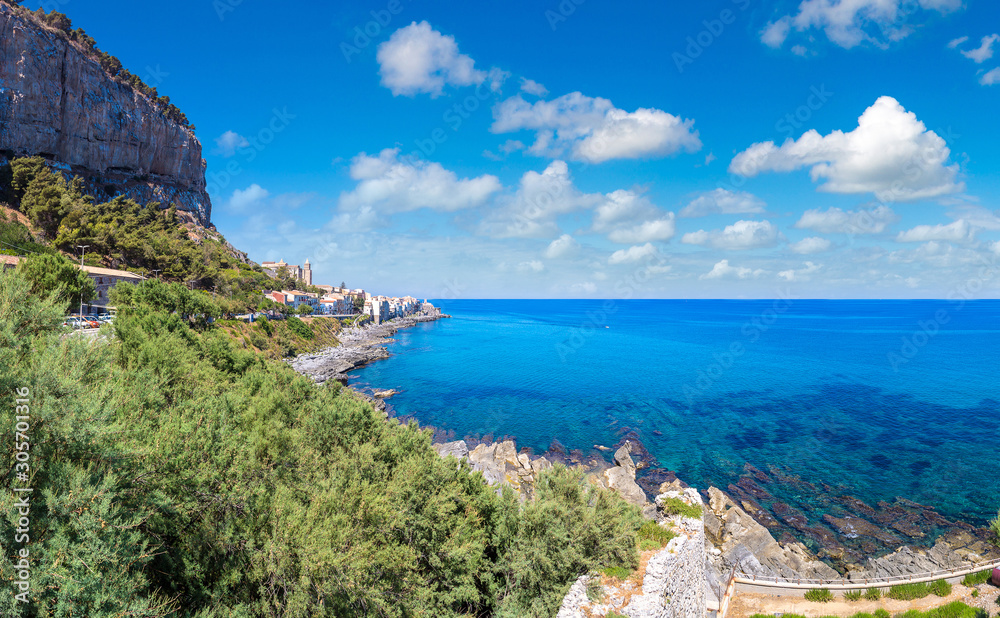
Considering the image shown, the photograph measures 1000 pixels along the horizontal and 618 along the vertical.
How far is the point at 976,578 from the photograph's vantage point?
16.5 metres

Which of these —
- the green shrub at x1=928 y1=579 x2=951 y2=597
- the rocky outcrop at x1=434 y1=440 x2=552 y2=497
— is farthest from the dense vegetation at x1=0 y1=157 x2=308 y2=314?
the green shrub at x1=928 y1=579 x2=951 y2=597

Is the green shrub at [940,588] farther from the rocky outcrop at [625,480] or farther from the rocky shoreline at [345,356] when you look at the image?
the rocky shoreline at [345,356]

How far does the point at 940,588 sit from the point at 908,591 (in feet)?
4.67

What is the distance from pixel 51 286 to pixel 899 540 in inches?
1867

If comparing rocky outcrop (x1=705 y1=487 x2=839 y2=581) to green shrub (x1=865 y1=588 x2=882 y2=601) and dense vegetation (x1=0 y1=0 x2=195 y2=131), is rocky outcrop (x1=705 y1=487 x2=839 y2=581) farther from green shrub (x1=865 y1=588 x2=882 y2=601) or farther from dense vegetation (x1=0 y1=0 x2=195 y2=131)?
dense vegetation (x1=0 y1=0 x2=195 y2=131)

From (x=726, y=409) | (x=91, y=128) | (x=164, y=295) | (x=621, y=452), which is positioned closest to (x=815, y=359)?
(x=726, y=409)

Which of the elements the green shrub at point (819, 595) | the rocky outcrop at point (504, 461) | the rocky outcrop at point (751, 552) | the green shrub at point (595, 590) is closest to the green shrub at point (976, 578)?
the rocky outcrop at point (751, 552)

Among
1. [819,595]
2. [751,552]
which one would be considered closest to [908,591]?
[819,595]

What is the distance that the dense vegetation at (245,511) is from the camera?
19.2ft

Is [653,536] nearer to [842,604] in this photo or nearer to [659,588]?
[659,588]

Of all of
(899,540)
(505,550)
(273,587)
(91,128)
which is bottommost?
(899,540)

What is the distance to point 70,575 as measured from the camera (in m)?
5.38

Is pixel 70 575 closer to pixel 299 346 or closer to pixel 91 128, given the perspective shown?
pixel 299 346

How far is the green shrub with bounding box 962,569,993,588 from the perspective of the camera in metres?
16.4
